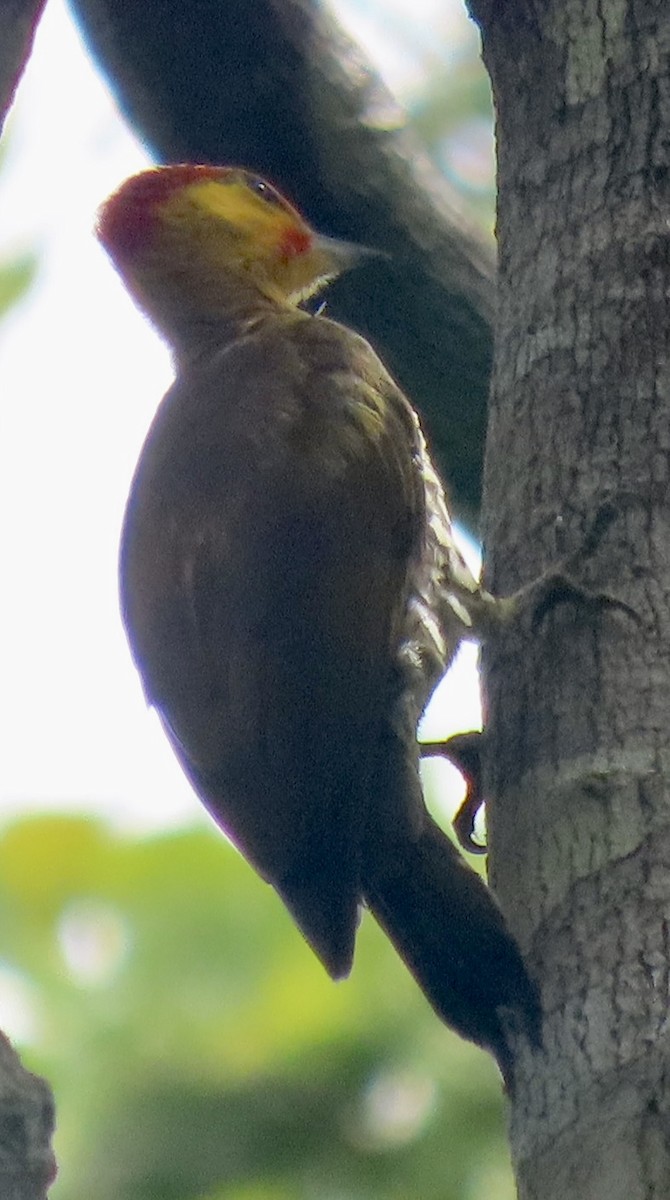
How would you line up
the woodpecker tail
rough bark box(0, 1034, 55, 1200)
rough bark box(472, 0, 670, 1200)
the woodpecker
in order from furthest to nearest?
1. the woodpecker
2. the woodpecker tail
3. rough bark box(472, 0, 670, 1200)
4. rough bark box(0, 1034, 55, 1200)

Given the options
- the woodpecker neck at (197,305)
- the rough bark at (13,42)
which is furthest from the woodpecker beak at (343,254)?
the rough bark at (13,42)

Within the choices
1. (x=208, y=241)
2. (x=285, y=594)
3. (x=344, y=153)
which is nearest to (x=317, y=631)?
(x=285, y=594)

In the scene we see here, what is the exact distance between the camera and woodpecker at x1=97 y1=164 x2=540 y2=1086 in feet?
10.1

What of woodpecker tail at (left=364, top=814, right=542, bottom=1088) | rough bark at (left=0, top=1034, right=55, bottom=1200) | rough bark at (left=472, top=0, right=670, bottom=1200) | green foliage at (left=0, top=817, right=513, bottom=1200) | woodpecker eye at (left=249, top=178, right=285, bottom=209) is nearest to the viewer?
rough bark at (left=0, top=1034, right=55, bottom=1200)

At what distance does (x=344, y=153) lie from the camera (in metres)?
4.61

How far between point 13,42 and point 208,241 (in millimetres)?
2163

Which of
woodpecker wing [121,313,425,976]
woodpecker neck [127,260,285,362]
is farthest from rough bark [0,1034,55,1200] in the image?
woodpecker neck [127,260,285,362]

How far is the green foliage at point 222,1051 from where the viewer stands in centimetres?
454

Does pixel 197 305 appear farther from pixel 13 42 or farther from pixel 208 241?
pixel 13 42

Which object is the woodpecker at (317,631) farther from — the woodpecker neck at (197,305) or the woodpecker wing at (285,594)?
the woodpecker neck at (197,305)

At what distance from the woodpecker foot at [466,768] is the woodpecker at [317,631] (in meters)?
0.12

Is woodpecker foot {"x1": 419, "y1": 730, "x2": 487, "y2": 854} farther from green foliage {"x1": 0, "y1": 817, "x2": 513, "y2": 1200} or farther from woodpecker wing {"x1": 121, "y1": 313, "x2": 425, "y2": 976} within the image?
green foliage {"x1": 0, "y1": 817, "x2": 513, "y2": 1200}

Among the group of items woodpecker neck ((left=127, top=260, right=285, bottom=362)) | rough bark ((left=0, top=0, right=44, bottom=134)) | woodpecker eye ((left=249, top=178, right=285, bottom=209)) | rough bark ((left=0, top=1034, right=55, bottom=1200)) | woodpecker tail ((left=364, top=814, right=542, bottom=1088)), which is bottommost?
woodpecker tail ((left=364, top=814, right=542, bottom=1088))

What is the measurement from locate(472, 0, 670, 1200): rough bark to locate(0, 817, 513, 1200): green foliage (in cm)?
166
